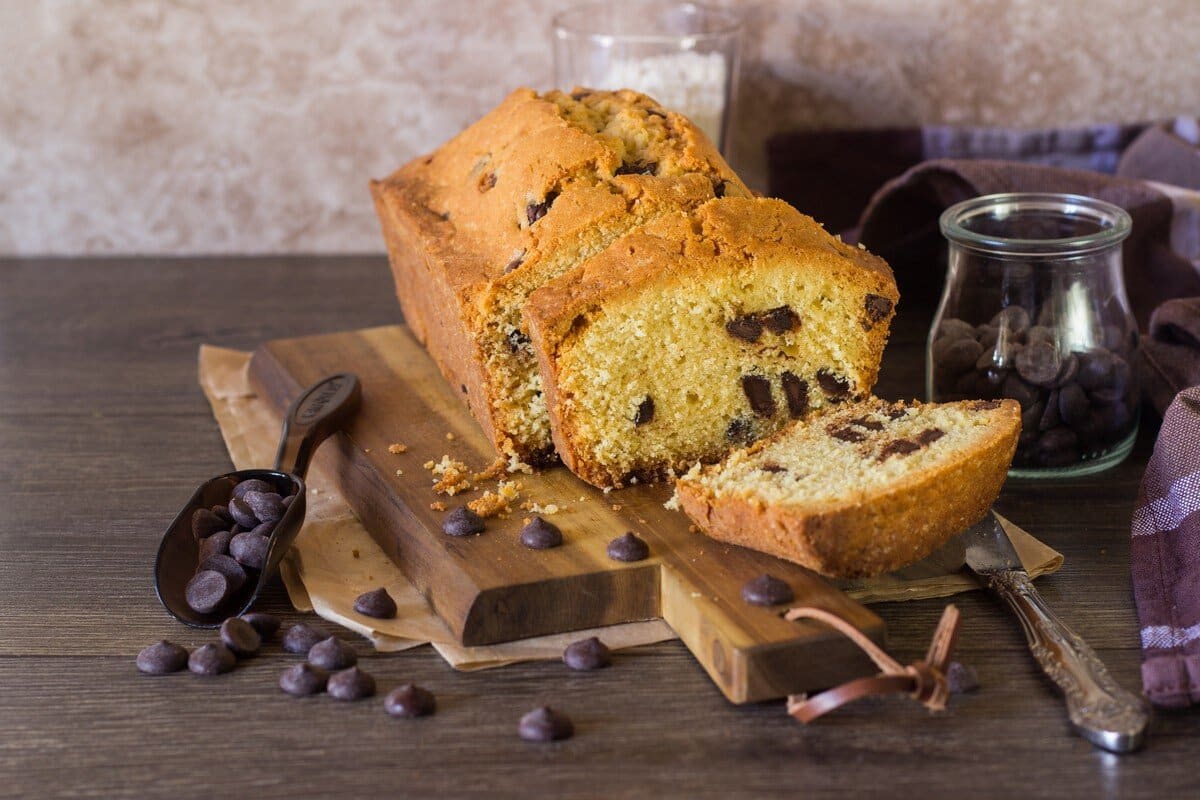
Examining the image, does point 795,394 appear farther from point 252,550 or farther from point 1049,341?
point 252,550

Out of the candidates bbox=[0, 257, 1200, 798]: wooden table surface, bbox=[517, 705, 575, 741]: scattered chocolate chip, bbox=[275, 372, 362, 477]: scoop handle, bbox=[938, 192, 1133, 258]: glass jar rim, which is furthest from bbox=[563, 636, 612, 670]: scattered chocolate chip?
bbox=[938, 192, 1133, 258]: glass jar rim

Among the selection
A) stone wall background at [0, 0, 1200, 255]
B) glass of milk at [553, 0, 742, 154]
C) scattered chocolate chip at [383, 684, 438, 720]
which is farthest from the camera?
stone wall background at [0, 0, 1200, 255]

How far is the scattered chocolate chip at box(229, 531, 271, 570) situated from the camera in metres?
2.09

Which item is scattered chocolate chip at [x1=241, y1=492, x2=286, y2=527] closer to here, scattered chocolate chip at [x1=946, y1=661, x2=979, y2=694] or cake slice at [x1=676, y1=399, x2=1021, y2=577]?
cake slice at [x1=676, y1=399, x2=1021, y2=577]

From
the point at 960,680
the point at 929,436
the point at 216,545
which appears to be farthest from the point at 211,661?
the point at 929,436

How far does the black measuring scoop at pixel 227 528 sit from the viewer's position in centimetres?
205

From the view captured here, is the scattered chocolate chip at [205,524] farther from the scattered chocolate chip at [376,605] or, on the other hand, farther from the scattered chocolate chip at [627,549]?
the scattered chocolate chip at [627,549]

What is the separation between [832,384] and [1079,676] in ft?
2.45

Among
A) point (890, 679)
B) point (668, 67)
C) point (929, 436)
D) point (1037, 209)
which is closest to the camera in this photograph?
point (890, 679)

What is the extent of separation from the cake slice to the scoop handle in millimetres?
753

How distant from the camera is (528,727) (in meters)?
1.74

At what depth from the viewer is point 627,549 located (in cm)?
203

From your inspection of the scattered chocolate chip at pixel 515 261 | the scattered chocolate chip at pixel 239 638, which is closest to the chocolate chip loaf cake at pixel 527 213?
the scattered chocolate chip at pixel 515 261

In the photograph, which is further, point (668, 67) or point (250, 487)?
point (668, 67)
